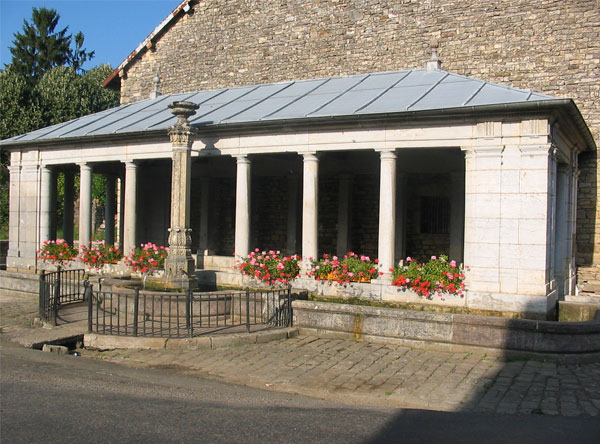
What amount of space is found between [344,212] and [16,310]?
914 cm

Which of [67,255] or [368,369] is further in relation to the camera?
[67,255]

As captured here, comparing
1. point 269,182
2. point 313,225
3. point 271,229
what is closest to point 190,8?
point 269,182

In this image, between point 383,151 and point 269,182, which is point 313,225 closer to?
point 383,151

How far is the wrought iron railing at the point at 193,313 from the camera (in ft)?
31.7

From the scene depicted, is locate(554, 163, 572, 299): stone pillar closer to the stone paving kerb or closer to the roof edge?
the stone paving kerb

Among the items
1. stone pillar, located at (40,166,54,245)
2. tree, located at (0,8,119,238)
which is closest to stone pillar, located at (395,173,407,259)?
stone pillar, located at (40,166,54,245)

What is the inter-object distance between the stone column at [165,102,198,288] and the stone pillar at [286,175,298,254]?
245 inches

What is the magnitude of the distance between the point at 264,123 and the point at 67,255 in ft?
23.9

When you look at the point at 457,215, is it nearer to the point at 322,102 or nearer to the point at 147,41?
the point at 322,102

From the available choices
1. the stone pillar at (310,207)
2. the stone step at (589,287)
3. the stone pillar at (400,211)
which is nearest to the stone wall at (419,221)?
the stone pillar at (400,211)

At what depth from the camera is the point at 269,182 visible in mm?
19672

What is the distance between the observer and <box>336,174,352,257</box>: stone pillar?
57.9ft

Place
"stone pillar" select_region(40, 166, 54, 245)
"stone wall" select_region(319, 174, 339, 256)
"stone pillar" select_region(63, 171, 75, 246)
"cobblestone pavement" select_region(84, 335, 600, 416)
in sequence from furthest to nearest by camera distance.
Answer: "stone pillar" select_region(63, 171, 75, 246) → "stone wall" select_region(319, 174, 339, 256) → "stone pillar" select_region(40, 166, 54, 245) → "cobblestone pavement" select_region(84, 335, 600, 416)

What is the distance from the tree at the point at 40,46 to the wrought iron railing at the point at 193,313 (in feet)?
126
